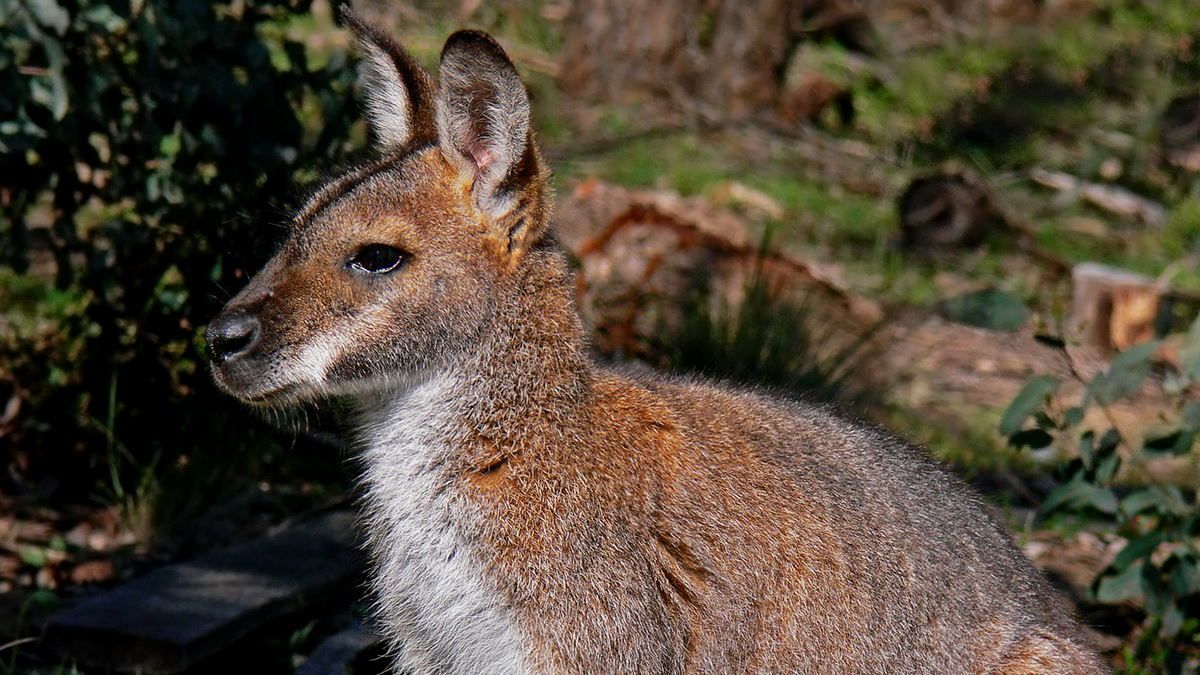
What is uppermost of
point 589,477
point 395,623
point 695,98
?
point 589,477

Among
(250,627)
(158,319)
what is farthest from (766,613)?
(158,319)

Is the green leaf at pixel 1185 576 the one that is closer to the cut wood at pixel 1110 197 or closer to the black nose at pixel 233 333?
the black nose at pixel 233 333

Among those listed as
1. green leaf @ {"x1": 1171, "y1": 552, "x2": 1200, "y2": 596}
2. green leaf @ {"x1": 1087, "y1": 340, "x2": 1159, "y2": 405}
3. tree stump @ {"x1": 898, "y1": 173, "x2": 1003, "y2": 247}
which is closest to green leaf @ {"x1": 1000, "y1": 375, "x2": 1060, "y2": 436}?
green leaf @ {"x1": 1087, "y1": 340, "x2": 1159, "y2": 405}

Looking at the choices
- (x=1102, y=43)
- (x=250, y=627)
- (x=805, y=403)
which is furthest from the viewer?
(x=1102, y=43)

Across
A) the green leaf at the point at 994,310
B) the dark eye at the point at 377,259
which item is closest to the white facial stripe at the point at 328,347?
the dark eye at the point at 377,259

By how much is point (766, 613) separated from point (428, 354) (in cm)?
109

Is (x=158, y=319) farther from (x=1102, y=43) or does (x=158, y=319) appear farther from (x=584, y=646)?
(x=1102, y=43)

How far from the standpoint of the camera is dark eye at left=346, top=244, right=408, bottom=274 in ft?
12.7

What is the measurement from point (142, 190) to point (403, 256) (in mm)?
2196

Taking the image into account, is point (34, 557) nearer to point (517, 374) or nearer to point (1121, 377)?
point (517, 374)

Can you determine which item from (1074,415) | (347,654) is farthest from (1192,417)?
(347,654)

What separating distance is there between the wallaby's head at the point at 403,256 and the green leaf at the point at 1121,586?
2.41 m

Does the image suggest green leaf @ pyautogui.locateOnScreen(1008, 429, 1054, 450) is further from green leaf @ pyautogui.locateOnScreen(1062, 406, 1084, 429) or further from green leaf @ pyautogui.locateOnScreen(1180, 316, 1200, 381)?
green leaf @ pyautogui.locateOnScreen(1180, 316, 1200, 381)

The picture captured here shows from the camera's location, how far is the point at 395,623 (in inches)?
163
